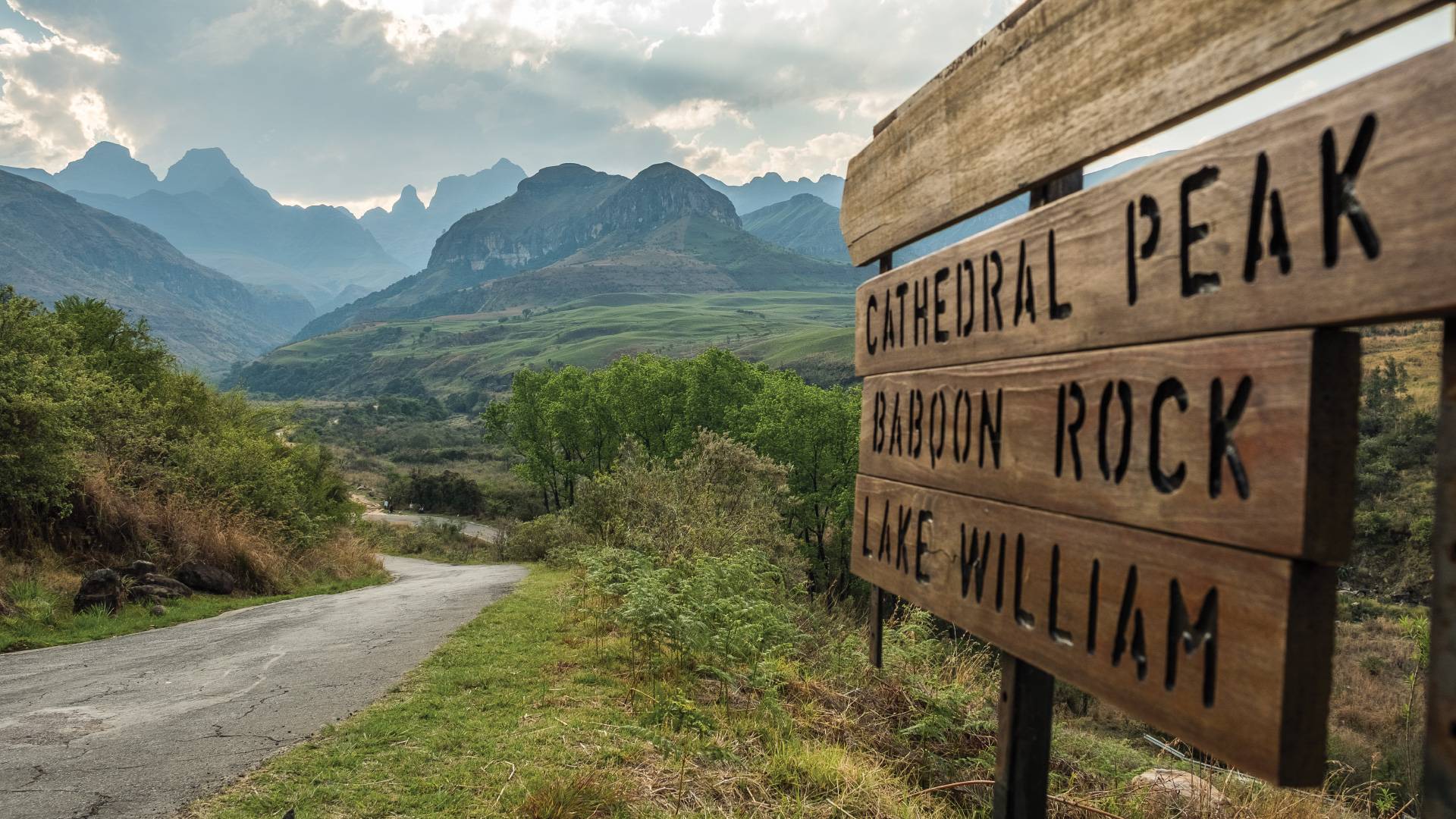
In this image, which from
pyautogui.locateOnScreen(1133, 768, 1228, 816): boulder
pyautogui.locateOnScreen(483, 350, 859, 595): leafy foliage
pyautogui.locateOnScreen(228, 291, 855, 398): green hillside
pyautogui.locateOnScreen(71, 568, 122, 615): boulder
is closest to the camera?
pyautogui.locateOnScreen(1133, 768, 1228, 816): boulder

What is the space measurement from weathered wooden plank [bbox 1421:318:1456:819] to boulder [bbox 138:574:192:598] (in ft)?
46.3

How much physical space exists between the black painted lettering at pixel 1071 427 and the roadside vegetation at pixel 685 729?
2.57 meters

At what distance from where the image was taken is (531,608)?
1073cm

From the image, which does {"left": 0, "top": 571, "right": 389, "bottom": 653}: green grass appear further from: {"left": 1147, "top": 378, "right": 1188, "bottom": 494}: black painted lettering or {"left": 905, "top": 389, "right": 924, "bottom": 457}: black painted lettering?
{"left": 1147, "top": 378, "right": 1188, "bottom": 494}: black painted lettering

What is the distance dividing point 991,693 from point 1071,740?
1.24m

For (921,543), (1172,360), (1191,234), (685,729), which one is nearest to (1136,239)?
(1191,234)

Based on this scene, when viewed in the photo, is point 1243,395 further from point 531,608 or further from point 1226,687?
point 531,608

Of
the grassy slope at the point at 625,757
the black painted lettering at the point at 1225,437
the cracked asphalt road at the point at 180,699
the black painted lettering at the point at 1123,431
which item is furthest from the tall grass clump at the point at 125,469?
the black painted lettering at the point at 1225,437

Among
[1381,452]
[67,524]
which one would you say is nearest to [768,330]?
[1381,452]

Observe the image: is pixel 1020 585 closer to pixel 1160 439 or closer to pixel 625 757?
pixel 1160 439

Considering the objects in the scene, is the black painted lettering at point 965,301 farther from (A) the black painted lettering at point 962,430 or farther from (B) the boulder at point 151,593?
(B) the boulder at point 151,593

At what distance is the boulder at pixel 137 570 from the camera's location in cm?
1145

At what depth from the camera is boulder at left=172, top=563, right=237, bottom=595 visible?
1242 cm

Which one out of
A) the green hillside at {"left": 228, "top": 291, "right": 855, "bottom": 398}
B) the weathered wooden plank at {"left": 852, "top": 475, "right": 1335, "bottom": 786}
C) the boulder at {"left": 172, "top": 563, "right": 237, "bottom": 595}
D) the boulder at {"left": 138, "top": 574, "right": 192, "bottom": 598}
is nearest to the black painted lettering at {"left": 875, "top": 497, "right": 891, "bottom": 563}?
the weathered wooden plank at {"left": 852, "top": 475, "right": 1335, "bottom": 786}
